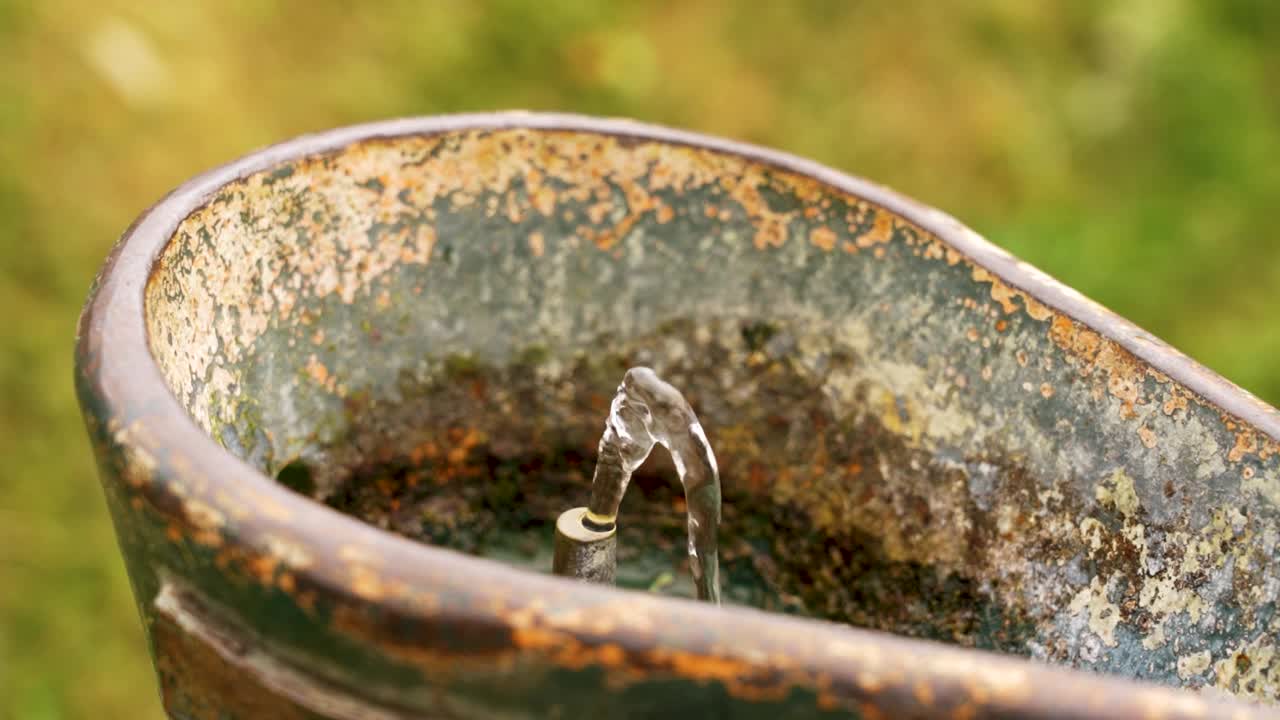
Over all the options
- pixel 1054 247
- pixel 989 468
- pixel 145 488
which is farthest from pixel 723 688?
pixel 1054 247

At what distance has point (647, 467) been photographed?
5.29 feet

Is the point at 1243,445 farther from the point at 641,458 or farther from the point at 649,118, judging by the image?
the point at 649,118

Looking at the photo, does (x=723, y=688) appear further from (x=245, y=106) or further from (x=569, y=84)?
(x=569, y=84)

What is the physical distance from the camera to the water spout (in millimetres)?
1232

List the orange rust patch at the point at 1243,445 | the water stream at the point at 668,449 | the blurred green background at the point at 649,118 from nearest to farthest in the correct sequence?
the orange rust patch at the point at 1243,445 < the water stream at the point at 668,449 < the blurred green background at the point at 649,118

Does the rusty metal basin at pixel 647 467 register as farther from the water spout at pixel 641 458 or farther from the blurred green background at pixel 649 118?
the blurred green background at pixel 649 118

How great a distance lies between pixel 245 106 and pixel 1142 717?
8.62 feet

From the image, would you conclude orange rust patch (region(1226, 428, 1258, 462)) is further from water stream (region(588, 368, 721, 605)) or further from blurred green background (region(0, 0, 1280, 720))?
blurred green background (region(0, 0, 1280, 720))

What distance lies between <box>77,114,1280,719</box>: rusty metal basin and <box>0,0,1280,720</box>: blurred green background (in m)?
1.19

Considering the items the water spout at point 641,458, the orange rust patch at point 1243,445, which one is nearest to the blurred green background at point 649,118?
the water spout at point 641,458

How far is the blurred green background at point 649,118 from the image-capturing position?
243 cm

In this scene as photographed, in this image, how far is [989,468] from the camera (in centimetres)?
133

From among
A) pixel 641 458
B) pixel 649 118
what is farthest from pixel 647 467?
pixel 649 118

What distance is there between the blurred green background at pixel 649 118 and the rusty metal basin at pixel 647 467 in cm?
119
